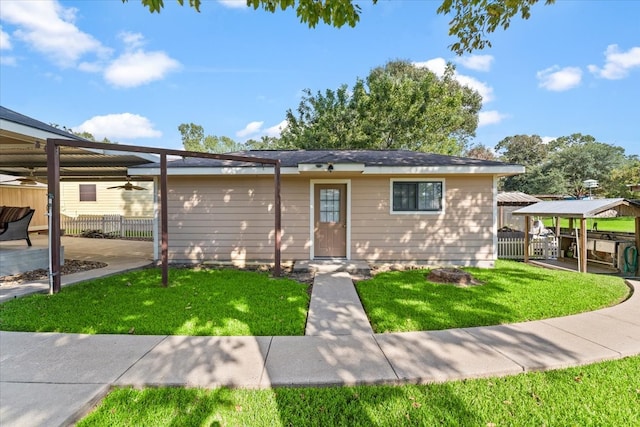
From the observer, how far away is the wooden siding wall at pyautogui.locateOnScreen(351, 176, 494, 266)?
7582 mm

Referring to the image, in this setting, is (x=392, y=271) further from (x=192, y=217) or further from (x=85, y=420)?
(x=85, y=420)

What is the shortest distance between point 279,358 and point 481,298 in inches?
143

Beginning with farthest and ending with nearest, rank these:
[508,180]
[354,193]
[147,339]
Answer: [508,180]
[354,193]
[147,339]

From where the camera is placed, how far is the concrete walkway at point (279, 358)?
2400 mm

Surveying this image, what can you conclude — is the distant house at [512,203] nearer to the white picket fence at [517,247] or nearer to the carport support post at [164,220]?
the white picket fence at [517,247]

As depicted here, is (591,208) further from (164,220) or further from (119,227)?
(119,227)

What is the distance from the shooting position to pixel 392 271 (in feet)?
23.6

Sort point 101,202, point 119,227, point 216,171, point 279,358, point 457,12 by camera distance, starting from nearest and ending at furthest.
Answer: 1. point 279,358
2. point 457,12
3. point 216,171
4. point 119,227
5. point 101,202

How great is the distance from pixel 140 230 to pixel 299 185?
33.2ft

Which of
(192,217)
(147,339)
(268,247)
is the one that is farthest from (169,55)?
(147,339)

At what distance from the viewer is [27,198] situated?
47.7 ft

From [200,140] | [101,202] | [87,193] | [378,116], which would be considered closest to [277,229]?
[378,116]

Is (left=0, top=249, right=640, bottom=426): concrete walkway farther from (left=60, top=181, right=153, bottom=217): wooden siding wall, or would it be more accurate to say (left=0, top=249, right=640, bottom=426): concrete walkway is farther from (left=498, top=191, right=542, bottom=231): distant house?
(left=60, top=181, right=153, bottom=217): wooden siding wall

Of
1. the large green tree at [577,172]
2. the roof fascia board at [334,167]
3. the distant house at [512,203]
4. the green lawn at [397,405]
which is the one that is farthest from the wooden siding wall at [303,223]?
the large green tree at [577,172]
